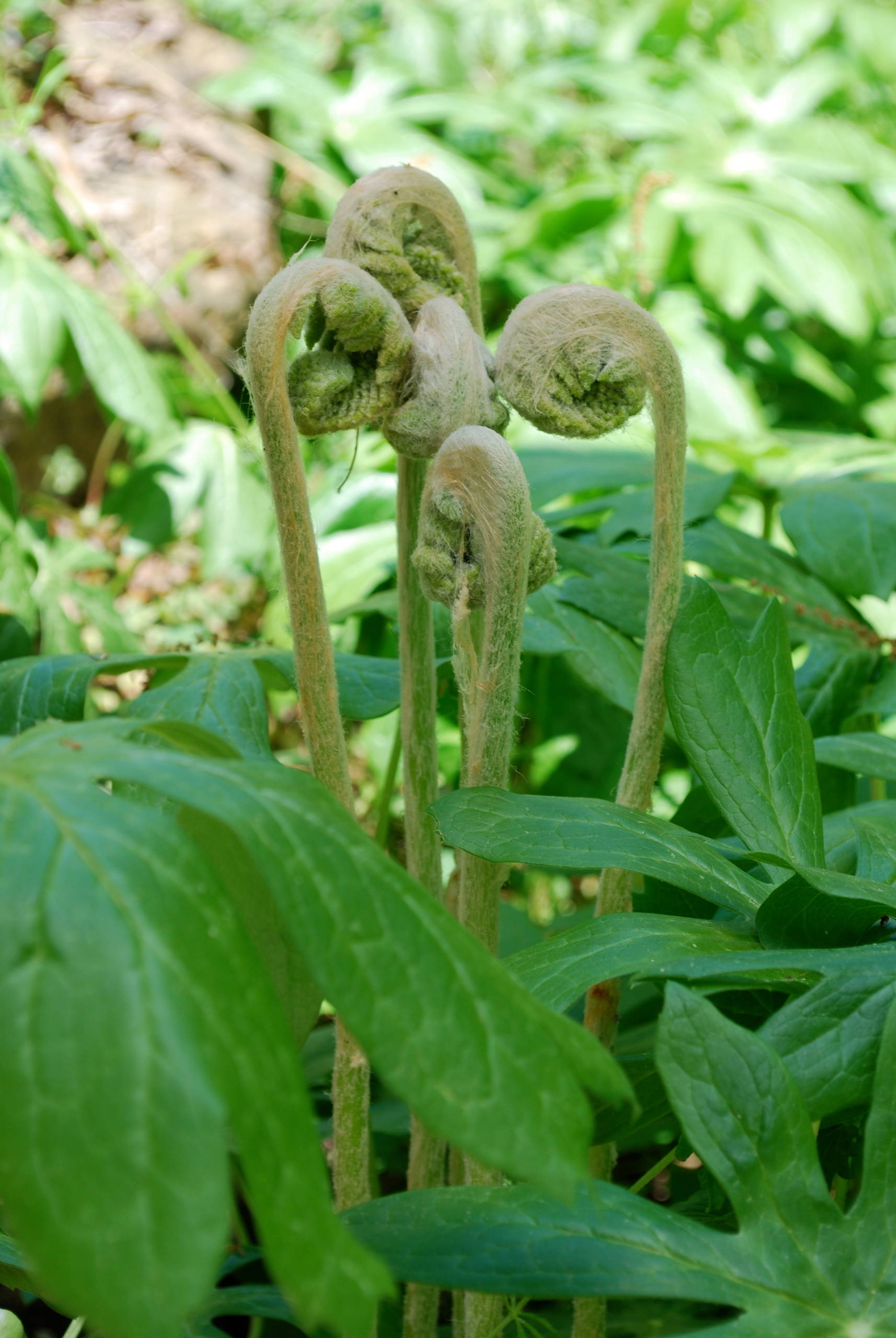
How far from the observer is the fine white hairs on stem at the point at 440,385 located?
25.6 inches

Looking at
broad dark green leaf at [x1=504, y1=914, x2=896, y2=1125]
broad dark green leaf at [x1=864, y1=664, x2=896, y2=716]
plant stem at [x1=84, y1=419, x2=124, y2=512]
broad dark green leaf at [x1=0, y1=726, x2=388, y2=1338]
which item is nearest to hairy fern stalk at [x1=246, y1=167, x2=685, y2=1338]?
broad dark green leaf at [x1=504, y1=914, x2=896, y2=1125]

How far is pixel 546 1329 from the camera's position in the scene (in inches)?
34.4

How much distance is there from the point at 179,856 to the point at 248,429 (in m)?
1.77

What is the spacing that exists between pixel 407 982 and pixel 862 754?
22.7 inches

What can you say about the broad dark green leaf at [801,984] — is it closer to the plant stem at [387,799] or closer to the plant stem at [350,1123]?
the plant stem at [350,1123]

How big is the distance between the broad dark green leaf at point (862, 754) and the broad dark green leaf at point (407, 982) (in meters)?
0.47

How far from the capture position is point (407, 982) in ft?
1.47

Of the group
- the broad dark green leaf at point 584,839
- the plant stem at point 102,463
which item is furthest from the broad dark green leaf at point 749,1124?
the plant stem at point 102,463

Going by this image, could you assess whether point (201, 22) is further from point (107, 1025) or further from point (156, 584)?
point (107, 1025)

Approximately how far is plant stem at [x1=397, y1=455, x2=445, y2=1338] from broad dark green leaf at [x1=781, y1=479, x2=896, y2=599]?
60 centimetres

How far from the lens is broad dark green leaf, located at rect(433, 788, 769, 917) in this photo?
0.62m

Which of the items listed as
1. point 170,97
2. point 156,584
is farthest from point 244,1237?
point 170,97

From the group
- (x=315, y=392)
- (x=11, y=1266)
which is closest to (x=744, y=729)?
(x=315, y=392)

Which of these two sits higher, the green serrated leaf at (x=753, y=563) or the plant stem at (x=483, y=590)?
the plant stem at (x=483, y=590)
